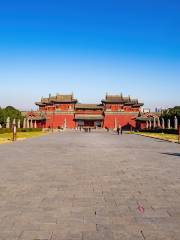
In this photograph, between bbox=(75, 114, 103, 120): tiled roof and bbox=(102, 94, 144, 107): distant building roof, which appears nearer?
bbox=(75, 114, 103, 120): tiled roof

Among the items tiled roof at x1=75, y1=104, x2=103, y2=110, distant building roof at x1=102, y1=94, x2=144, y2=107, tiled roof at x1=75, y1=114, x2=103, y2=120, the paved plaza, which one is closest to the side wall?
tiled roof at x1=75, y1=114, x2=103, y2=120

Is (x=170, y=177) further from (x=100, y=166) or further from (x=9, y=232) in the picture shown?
(x=9, y=232)

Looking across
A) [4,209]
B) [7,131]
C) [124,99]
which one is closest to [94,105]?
[124,99]

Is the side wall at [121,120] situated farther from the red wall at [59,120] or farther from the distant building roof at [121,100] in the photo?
the red wall at [59,120]

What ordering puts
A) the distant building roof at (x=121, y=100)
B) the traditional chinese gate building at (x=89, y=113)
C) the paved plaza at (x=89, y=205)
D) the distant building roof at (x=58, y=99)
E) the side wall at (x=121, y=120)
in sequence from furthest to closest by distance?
the distant building roof at (x=58, y=99) < the distant building roof at (x=121, y=100) < the traditional chinese gate building at (x=89, y=113) < the side wall at (x=121, y=120) < the paved plaza at (x=89, y=205)

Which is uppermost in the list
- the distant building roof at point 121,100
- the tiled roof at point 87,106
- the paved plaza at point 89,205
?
the distant building roof at point 121,100

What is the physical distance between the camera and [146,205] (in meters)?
5.15

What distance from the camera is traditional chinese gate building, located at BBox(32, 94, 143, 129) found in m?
81.4

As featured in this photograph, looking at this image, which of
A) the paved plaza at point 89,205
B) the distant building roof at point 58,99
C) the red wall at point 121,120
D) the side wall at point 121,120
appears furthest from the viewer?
the distant building roof at point 58,99

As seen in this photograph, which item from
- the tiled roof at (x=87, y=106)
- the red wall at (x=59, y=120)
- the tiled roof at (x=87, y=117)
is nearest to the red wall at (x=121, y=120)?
the tiled roof at (x=87, y=117)

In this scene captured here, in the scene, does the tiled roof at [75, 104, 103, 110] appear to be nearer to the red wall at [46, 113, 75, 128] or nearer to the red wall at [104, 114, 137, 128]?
the red wall at [46, 113, 75, 128]

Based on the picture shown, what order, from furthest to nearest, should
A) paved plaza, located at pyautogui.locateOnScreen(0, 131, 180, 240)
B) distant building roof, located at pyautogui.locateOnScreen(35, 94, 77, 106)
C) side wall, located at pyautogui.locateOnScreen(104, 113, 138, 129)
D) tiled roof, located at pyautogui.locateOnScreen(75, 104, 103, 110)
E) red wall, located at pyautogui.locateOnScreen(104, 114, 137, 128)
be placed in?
tiled roof, located at pyautogui.locateOnScreen(75, 104, 103, 110)
distant building roof, located at pyautogui.locateOnScreen(35, 94, 77, 106)
red wall, located at pyautogui.locateOnScreen(104, 114, 137, 128)
side wall, located at pyautogui.locateOnScreen(104, 113, 138, 129)
paved plaza, located at pyautogui.locateOnScreen(0, 131, 180, 240)

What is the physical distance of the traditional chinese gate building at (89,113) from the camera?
8138cm

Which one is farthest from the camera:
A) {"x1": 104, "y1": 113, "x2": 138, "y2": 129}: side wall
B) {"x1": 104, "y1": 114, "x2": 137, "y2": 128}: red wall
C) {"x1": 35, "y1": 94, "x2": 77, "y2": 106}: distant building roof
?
{"x1": 35, "y1": 94, "x2": 77, "y2": 106}: distant building roof
